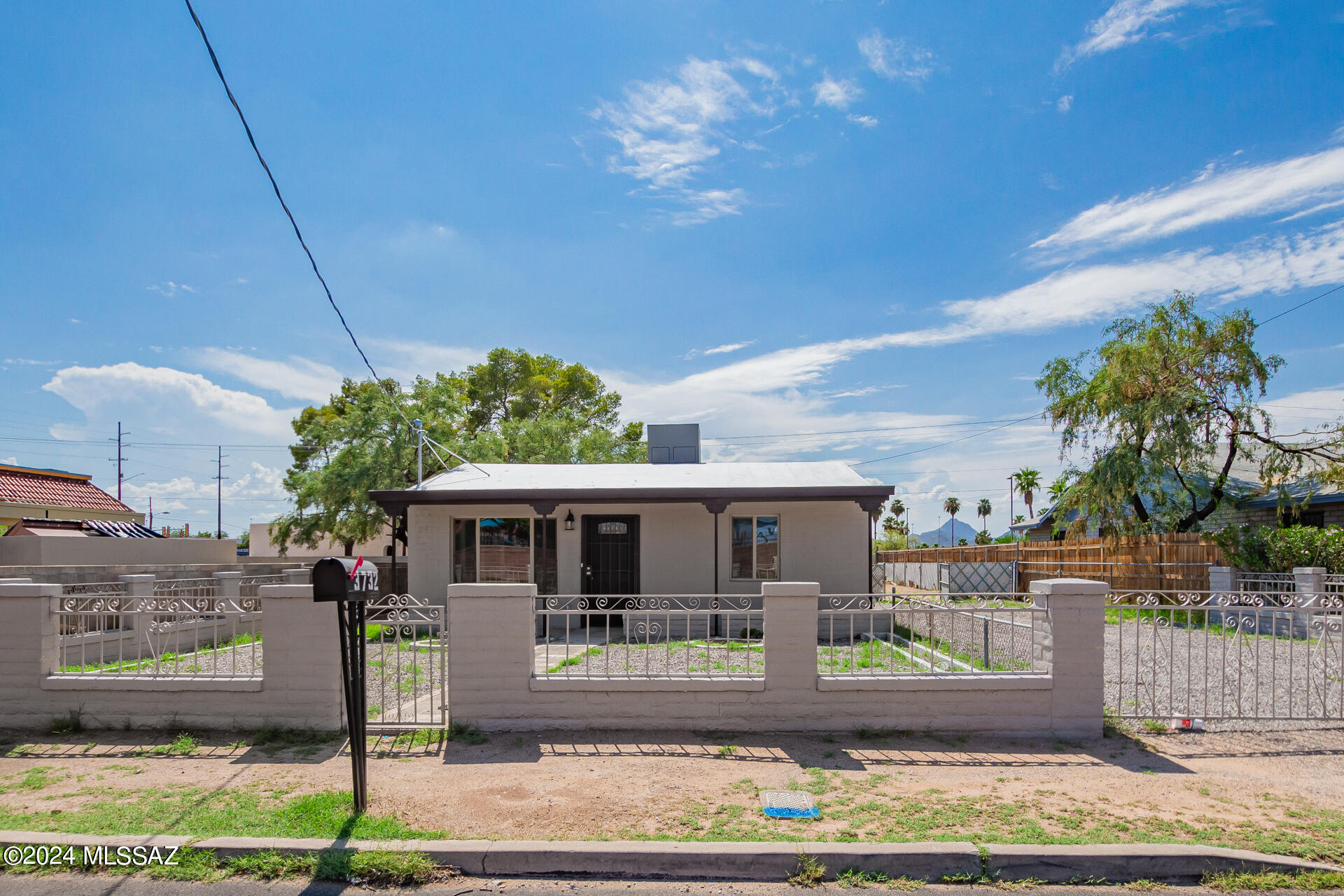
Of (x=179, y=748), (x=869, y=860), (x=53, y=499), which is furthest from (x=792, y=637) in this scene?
(x=53, y=499)

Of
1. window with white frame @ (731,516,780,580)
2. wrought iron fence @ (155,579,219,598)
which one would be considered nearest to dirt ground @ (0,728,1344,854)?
wrought iron fence @ (155,579,219,598)

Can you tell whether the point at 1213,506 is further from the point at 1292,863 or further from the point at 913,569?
the point at 1292,863

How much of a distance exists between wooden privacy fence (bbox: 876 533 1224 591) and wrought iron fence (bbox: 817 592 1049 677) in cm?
406

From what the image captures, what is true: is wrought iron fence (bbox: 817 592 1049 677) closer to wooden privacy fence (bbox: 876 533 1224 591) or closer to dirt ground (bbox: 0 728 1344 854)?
dirt ground (bbox: 0 728 1344 854)

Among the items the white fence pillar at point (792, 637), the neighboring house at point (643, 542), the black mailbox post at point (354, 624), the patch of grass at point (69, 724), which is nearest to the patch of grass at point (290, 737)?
the black mailbox post at point (354, 624)

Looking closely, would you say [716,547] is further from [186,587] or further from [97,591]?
[97,591]

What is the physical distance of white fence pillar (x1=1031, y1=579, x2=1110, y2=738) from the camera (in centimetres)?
651

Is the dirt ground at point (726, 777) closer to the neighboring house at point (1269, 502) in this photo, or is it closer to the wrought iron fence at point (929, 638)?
the wrought iron fence at point (929, 638)

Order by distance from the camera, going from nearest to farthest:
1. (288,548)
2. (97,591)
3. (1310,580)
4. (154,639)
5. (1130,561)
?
(154,639)
(97,591)
(1310,580)
(1130,561)
(288,548)

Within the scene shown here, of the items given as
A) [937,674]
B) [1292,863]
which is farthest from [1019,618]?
[1292,863]

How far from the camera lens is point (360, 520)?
1006 inches

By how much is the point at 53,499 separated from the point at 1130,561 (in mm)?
34126

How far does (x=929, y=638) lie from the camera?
33.7 feet

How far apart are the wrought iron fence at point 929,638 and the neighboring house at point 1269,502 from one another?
10.1 metres
